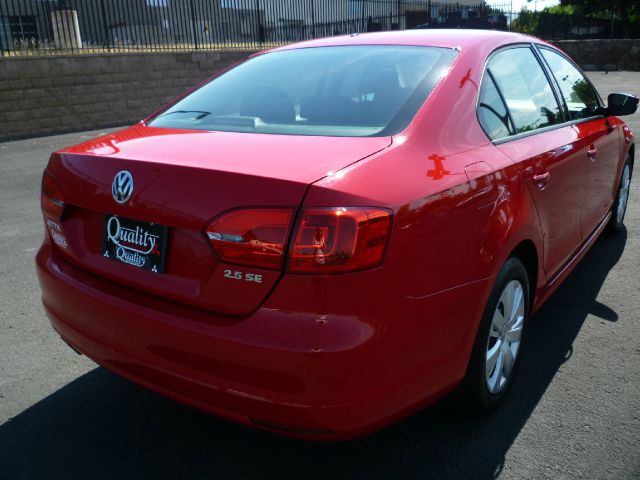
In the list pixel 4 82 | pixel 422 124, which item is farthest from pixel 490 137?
pixel 4 82

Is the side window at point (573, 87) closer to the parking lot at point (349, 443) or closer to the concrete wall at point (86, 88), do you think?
the parking lot at point (349, 443)

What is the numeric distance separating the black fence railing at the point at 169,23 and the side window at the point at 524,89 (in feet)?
40.4

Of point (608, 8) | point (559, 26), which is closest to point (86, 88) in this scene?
point (559, 26)

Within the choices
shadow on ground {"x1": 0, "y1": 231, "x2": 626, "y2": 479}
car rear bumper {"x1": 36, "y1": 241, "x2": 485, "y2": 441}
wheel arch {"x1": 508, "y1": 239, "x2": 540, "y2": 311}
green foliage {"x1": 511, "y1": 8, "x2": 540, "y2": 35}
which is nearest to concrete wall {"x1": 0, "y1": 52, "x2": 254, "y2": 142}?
shadow on ground {"x1": 0, "y1": 231, "x2": 626, "y2": 479}

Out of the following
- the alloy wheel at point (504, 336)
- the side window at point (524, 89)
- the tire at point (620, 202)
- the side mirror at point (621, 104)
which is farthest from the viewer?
the tire at point (620, 202)

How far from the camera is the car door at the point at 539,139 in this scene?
275 centimetres

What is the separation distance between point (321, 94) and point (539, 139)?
1101 millimetres

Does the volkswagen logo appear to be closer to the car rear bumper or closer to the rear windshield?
the car rear bumper

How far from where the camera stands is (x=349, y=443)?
8.43 ft

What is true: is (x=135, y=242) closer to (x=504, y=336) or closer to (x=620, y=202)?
(x=504, y=336)

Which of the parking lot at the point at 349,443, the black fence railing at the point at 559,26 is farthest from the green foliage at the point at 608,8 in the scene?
the parking lot at the point at 349,443

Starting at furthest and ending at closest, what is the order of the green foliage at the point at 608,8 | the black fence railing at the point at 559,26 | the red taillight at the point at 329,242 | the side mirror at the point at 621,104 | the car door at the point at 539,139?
the green foliage at the point at 608,8
the black fence railing at the point at 559,26
the side mirror at the point at 621,104
the car door at the point at 539,139
the red taillight at the point at 329,242

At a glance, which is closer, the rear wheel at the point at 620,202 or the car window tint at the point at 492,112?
the car window tint at the point at 492,112

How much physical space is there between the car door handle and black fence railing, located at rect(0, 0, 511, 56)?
41.9 feet
